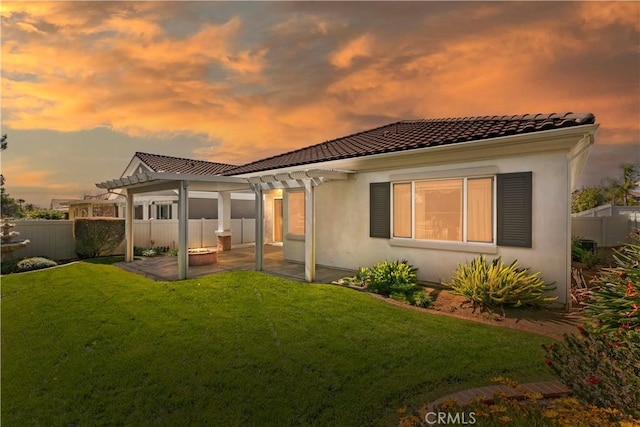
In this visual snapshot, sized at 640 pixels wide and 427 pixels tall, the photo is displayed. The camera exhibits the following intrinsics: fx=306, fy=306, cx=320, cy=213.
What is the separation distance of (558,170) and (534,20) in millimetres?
5440

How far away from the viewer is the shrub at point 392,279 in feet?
25.7

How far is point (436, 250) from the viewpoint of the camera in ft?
28.1

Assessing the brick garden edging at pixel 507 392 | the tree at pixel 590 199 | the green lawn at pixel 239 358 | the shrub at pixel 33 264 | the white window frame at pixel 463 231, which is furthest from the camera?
the tree at pixel 590 199

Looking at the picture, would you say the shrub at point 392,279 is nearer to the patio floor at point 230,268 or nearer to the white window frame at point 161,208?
the patio floor at point 230,268

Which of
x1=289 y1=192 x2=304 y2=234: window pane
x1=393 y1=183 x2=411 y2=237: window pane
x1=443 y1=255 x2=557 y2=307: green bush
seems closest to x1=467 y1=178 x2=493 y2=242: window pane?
x1=443 y1=255 x2=557 y2=307: green bush

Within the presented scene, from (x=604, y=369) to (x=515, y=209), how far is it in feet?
16.4

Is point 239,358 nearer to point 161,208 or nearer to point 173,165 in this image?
point 173,165

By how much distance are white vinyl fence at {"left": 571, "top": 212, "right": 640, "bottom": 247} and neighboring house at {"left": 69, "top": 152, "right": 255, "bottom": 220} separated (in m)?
19.6

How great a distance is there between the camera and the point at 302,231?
12.4 meters

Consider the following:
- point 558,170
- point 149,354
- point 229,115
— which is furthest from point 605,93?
point 149,354

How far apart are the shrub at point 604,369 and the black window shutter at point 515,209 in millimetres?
3854

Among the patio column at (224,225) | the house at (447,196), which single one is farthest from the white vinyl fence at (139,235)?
the house at (447,196)

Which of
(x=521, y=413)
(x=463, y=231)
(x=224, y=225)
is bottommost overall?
(x=521, y=413)

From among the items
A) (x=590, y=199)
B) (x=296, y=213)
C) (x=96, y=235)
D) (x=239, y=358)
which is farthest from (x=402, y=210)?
(x=590, y=199)
